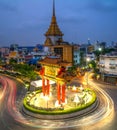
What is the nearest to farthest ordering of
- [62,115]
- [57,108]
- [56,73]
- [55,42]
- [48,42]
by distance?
1. [62,115]
2. [57,108]
3. [56,73]
4. [48,42]
5. [55,42]

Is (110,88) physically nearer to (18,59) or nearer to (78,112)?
(78,112)

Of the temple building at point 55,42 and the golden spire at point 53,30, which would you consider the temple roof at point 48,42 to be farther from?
the golden spire at point 53,30

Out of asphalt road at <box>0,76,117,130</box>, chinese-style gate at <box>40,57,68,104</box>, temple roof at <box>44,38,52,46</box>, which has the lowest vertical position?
asphalt road at <box>0,76,117,130</box>

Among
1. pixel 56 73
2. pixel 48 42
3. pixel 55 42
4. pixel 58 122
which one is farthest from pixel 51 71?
pixel 55 42

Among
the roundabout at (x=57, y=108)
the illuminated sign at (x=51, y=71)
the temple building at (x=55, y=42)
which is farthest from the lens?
the temple building at (x=55, y=42)

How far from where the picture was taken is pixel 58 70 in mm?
34094

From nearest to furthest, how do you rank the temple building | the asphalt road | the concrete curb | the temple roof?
the asphalt road < the concrete curb < the temple building < the temple roof

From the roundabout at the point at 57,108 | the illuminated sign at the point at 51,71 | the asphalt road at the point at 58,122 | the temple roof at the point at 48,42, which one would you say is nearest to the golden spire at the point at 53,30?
the temple roof at the point at 48,42

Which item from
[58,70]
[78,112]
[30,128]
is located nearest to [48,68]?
[58,70]

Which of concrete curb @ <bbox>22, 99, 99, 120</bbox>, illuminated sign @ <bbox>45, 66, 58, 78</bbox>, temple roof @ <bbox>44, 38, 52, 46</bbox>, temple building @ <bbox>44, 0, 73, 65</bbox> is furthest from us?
temple roof @ <bbox>44, 38, 52, 46</bbox>

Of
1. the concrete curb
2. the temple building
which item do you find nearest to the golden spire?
the temple building

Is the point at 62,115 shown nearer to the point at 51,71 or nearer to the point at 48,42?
the point at 51,71

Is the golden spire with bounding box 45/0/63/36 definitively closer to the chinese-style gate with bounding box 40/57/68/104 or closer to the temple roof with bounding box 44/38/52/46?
the temple roof with bounding box 44/38/52/46

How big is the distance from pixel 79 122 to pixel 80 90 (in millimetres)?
17657
